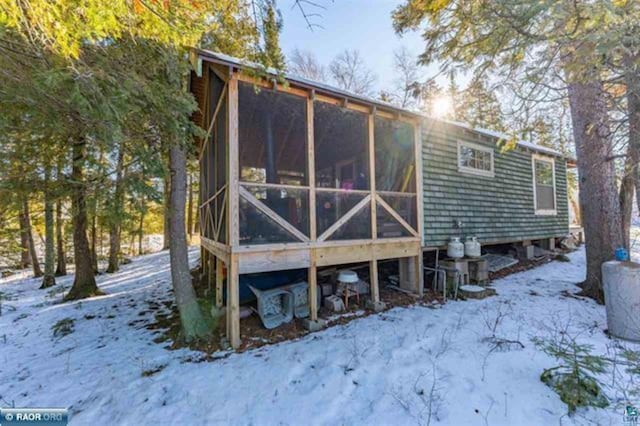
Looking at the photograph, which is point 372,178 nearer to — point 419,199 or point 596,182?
point 419,199

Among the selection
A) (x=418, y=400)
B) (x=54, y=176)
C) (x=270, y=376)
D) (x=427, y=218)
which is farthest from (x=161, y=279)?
(x=418, y=400)

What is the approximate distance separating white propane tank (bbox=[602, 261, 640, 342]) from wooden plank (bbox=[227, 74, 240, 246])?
4917 millimetres

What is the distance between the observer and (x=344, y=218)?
4906mm

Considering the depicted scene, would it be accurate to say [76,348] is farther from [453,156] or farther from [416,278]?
[453,156]

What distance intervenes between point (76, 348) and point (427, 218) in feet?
21.6

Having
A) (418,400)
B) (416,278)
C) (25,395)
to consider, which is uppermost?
(416,278)

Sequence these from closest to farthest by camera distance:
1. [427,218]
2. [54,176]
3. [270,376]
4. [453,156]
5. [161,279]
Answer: [270,376] < [54,176] < [427,218] < [453,156] < [161,279]

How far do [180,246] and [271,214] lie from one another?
5.52ft

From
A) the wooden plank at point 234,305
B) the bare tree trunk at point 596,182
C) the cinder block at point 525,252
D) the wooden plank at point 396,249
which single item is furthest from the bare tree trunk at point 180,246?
the cinder block at point 525,252

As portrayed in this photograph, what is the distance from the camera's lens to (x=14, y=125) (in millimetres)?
3773

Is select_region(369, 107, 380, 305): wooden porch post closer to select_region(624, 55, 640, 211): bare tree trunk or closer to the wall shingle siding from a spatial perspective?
the wall shingle siding

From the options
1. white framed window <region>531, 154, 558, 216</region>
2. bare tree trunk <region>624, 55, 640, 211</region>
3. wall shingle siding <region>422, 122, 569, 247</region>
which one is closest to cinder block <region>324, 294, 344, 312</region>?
wall shingle siding <region>422, 122, 569, 247</region>

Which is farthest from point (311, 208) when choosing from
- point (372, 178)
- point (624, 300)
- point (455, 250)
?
point (624, 300)

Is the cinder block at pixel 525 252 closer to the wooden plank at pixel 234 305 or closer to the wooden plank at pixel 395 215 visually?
the wooden plank at pixel 395 215
